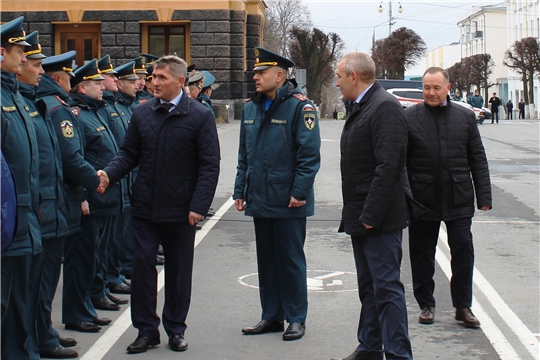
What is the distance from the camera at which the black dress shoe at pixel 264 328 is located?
6.82m

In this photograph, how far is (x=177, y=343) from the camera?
21.0 feet

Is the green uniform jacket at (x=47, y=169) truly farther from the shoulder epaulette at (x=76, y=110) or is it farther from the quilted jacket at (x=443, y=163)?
the quilted jacket at (x=443, y=163)

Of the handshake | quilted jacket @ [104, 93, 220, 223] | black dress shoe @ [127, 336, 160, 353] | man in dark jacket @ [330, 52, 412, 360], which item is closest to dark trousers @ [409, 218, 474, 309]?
man in dark jacket @ [330, 52, 412, 360]

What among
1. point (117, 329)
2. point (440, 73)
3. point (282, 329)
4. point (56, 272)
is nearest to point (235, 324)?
point (282, 329)

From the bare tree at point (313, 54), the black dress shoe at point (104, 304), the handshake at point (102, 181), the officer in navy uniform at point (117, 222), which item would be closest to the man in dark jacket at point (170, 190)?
the handshake at point (102, 181)

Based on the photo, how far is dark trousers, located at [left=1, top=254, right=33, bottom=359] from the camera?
219 inches

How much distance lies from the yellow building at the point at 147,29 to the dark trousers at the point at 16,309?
2759 cm

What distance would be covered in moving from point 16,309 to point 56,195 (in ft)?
2.79

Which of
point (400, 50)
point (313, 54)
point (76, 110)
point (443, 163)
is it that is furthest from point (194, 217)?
point (400, 50)

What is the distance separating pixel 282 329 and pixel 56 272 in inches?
69.8

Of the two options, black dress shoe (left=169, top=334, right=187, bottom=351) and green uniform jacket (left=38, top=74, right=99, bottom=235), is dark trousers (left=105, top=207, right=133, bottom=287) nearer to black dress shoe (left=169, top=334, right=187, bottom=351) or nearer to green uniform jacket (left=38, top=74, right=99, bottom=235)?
green uniform jacket (left=38, top=74, right=99, bottom=235)

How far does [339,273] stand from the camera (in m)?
9.13

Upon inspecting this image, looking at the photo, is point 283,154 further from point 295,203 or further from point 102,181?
point 102,181

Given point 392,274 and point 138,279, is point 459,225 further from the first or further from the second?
point 138,279
